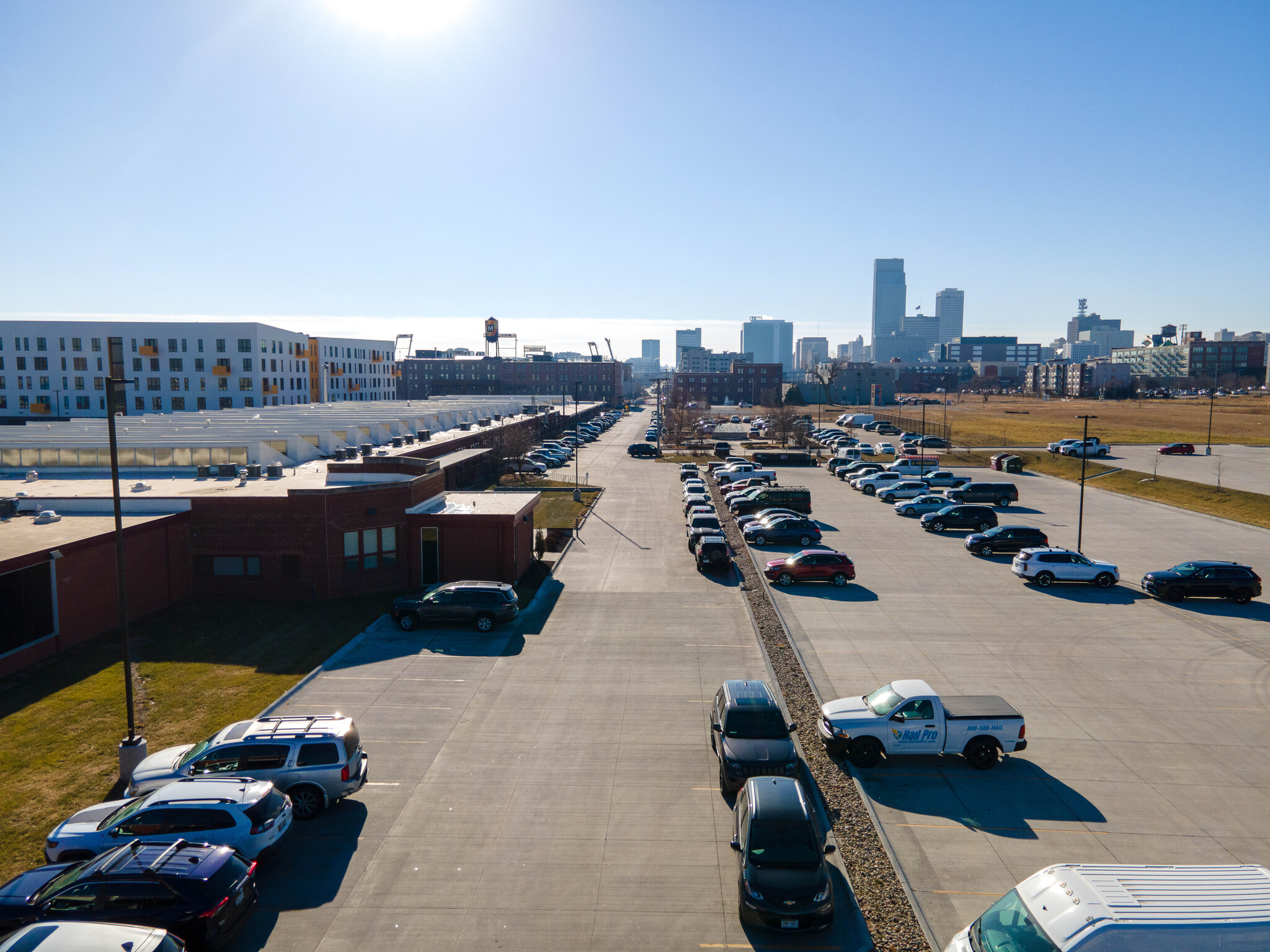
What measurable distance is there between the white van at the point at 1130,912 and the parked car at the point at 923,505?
1455 inches

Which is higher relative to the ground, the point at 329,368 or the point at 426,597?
the point at 329,368

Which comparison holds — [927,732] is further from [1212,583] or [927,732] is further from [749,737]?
[1212,583]

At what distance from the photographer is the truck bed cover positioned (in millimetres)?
15773

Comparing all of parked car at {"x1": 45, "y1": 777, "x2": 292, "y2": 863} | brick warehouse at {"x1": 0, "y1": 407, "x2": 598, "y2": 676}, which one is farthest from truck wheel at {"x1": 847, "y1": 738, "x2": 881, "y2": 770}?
brick warehouse at {"x1": 0, "y1": 407, "x2": 598, "y2": 676}

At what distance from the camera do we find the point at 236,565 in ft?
93.9

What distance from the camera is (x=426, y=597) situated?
2530 centimetres

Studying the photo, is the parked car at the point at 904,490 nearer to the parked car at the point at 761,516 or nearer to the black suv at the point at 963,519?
the black suv at the point at 963,519

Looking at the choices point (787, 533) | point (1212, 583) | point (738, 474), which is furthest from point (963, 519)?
point (738, 474)

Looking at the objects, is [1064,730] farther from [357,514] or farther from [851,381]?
[851,381]

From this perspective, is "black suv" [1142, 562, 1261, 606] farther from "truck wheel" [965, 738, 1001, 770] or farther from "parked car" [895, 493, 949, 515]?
"truck wheel" [965, 738, 1001, 770]

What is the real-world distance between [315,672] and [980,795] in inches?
663

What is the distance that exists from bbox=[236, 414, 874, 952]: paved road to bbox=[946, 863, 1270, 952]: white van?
2.82 metres

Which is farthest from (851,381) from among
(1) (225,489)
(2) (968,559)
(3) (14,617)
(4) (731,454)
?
(3) (14,617)

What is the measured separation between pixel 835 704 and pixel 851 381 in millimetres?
164154
